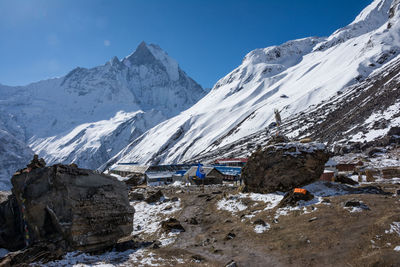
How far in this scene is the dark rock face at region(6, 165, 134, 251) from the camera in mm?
13711

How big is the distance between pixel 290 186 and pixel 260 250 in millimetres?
10538

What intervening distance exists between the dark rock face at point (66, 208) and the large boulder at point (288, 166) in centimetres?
1387

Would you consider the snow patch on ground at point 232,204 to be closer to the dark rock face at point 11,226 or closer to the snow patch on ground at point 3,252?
the dark rock face at point 11,226

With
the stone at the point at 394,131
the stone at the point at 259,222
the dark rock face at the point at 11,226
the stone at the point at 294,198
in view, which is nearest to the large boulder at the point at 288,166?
the stone at the point at 294,198

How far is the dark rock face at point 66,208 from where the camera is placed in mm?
13711

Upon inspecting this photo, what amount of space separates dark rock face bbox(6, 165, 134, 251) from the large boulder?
1387cm

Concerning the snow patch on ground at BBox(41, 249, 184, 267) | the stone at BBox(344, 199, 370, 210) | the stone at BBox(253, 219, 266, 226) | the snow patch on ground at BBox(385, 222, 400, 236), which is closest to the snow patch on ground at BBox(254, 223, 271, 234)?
the stone at BBox(253, 219, 266, 226)

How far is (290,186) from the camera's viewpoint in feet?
73.2

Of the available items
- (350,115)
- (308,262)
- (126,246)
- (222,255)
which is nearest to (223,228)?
(222,255)

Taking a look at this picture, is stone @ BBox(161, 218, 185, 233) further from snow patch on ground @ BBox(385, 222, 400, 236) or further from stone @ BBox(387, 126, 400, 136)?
stone @ BBox(387, 126, 400, 136)

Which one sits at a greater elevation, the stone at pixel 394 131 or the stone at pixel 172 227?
the stone at pixel 172 227

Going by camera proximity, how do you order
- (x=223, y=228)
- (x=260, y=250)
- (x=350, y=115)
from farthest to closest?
1. (x=350, y=115)
2. (x=223, y=228)
3. (x=260, y=250)

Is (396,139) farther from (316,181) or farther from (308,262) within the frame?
(308,262)

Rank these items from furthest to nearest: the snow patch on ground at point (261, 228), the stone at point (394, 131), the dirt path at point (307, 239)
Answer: the stone at point (394, 131)
the snow patch on ground at point (261, 228)
the dirt path at point (307, 239)
